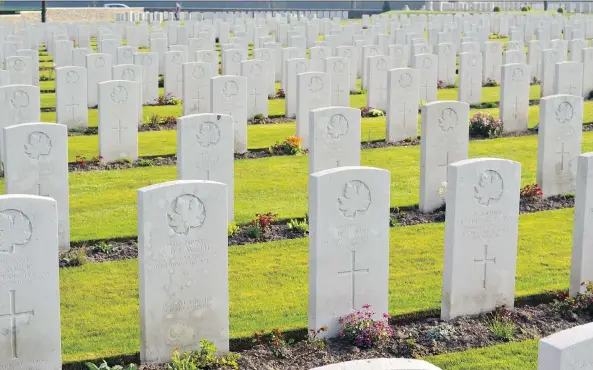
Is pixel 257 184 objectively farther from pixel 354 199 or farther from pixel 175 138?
pixel 354 199

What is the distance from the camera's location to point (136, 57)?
19.3 m

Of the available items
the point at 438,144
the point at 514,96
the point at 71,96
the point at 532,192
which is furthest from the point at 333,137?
the point at 71,96

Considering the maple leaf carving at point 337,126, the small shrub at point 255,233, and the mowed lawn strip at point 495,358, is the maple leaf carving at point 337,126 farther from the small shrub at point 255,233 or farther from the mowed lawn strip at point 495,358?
the mowed lawn strip at point 495,358

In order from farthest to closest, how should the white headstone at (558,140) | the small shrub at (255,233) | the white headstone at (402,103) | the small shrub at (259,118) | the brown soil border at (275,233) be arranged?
the small shrub at (259,118), the white headstone at (402,103), the white headstone at (558,140), the small shrub at (255,233), the brown soil border at (275,233)

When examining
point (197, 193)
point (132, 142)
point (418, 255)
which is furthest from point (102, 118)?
point (197, 193)

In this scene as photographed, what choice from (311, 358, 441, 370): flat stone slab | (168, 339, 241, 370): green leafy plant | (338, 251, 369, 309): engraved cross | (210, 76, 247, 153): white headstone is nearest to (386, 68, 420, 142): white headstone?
(210, 76, 247, 153): white headstone

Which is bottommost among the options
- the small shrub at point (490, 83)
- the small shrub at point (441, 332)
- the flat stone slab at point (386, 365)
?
the small shrub at point (441, 332)

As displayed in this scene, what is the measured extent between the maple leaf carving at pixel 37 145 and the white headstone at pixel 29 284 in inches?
112

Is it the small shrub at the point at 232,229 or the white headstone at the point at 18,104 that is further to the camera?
the white headstone at the point at 18,104

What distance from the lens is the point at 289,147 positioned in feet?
48.4

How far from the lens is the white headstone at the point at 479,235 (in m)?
8.02

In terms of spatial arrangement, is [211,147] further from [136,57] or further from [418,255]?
[136,57]

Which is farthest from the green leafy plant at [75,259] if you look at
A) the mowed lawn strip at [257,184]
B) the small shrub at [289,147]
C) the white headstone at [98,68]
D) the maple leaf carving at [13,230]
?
the white headstone at [98,68]

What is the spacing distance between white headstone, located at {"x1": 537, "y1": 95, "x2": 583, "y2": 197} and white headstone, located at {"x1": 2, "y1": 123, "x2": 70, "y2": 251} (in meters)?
5.69
